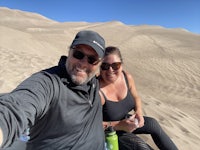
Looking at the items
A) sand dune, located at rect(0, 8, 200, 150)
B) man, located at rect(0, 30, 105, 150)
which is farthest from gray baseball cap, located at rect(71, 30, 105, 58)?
sand dune, located at rect(0, 8, 200, 150)

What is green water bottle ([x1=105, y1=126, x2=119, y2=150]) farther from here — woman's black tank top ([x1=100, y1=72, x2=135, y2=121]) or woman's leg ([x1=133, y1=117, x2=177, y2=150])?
woman's leg ([x1=133, y1=117, x2=177, y2=150])

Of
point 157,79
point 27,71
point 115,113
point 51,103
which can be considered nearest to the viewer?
point 51,103

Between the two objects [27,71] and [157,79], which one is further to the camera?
[157,79]

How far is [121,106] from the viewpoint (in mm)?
3316

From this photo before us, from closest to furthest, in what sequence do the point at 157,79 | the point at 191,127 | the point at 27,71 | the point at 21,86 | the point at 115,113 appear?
the point at 21,86, the point at 115,113, the point at 191,127, the point at 27,71, the point at 157,79

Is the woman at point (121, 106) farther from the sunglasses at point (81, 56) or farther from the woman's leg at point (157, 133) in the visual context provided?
the sunglasses at point (81, 56)

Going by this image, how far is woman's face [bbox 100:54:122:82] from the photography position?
3.41 meters

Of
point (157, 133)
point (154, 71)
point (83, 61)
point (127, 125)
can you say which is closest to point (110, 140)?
A: point (127, 125)

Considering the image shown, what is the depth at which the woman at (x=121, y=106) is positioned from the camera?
327 cm

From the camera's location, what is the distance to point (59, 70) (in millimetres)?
2264

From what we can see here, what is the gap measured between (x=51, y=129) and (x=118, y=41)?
24.3 meters

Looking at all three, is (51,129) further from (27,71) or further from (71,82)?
(27,71)

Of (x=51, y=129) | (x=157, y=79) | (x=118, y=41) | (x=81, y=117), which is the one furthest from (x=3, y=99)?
(x=118, y=41)

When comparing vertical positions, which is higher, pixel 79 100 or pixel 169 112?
pixel 79 100
